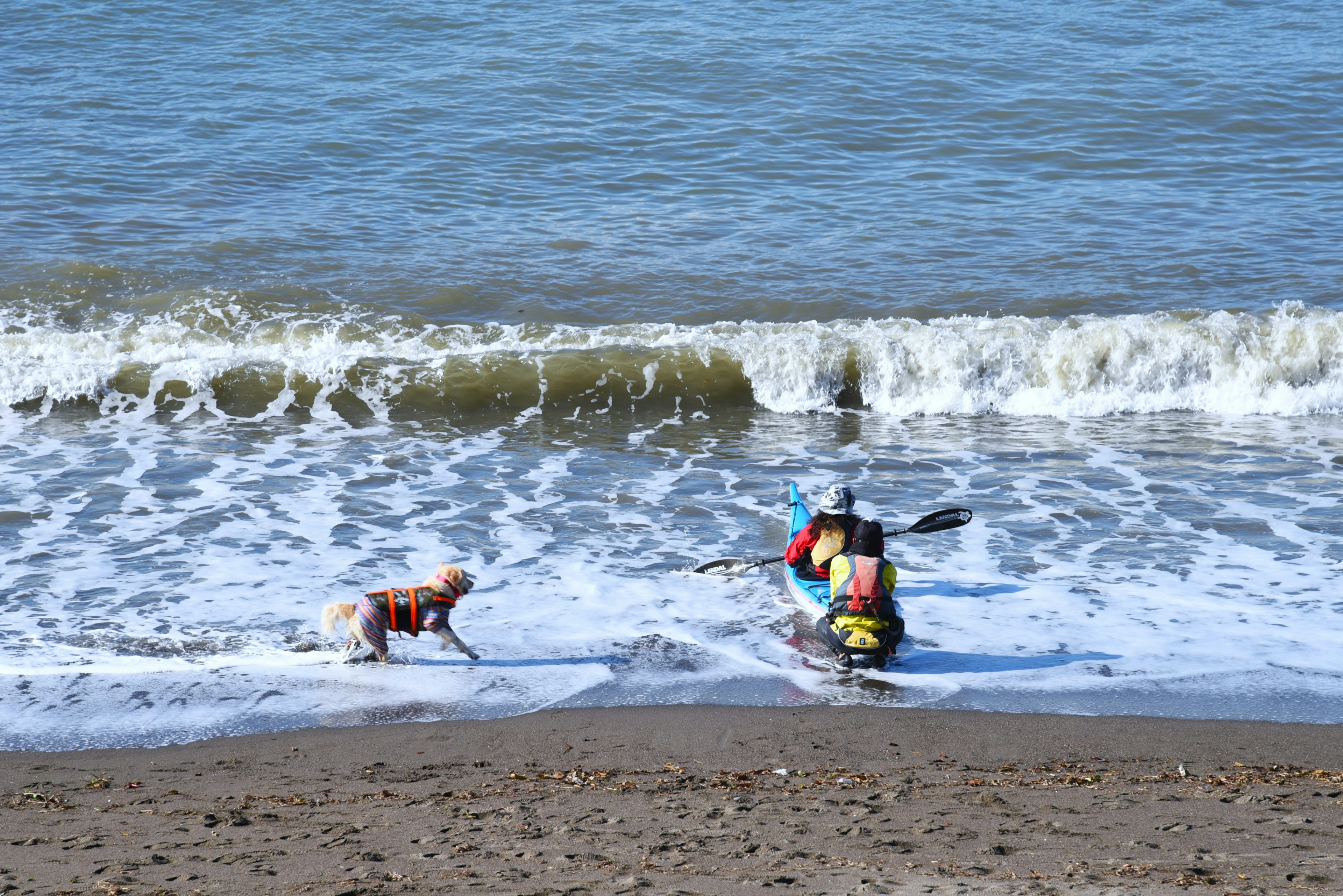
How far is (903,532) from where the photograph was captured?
827 centimetres

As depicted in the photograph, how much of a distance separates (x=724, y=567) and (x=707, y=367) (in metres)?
5.64

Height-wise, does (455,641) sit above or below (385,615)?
below

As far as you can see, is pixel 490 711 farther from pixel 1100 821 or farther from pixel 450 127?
pixel 450 127

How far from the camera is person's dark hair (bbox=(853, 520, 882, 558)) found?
281 inches

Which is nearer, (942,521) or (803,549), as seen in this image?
(803,549)

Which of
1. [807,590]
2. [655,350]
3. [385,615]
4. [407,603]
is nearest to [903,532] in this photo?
[807,590]

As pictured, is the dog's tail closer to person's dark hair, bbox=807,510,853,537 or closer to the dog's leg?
the dog's leg

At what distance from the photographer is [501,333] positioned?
556 inches

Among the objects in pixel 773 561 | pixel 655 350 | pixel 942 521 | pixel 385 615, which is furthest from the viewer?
pixel 655 350

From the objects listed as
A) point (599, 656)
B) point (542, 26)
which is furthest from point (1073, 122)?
point (599, 656)

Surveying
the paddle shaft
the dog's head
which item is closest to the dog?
the dog's head

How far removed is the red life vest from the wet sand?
0.76m

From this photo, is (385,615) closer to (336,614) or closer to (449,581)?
(336,614)

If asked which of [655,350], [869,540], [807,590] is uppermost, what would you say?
[655,350]
